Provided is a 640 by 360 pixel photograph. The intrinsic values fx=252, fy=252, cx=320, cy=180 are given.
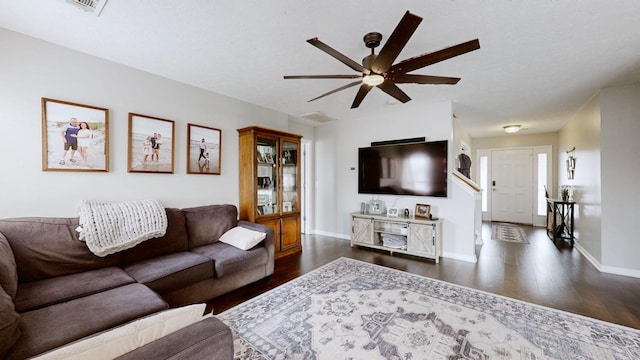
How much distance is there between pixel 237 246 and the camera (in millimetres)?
2896

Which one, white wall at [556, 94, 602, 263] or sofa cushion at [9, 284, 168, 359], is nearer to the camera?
sofa cushion at [9, 284, 168, 359]

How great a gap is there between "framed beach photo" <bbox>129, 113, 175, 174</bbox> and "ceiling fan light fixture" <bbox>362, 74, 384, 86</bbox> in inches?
94.2

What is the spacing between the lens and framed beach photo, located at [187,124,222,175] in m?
3.28

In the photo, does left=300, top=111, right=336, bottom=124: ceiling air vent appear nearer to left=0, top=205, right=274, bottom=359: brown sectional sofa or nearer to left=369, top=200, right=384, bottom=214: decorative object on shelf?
left=369, top=200, right=384, bottom=214: decorative object on shelf

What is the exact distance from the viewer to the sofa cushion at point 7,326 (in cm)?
108

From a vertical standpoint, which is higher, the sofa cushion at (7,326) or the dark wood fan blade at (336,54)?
the dark wood fan blade at (336,54)

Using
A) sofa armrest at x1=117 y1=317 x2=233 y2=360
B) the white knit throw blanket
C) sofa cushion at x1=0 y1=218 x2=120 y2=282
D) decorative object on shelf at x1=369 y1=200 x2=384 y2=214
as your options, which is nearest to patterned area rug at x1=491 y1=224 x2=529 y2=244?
decorative object on shelf at x1=369 y1=200 x2=384 y2=214

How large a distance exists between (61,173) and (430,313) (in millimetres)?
3657

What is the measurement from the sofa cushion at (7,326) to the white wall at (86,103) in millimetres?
1534

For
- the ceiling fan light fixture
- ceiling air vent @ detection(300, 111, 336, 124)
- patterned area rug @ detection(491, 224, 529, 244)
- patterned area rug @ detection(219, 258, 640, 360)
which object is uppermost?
ceiling air vent @ detection(300, 111, 336, 124)

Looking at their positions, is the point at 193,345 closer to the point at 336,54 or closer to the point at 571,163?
the point at 336,54

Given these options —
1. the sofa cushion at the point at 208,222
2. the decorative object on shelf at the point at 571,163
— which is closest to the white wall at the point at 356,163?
the sofa cushion at the point at 208,222

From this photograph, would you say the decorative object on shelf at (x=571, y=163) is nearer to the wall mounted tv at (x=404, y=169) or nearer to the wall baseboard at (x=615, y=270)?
the wall baseboard at (x=615, y=270)

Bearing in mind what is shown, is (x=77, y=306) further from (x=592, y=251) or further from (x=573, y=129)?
(x=573, y=129)
